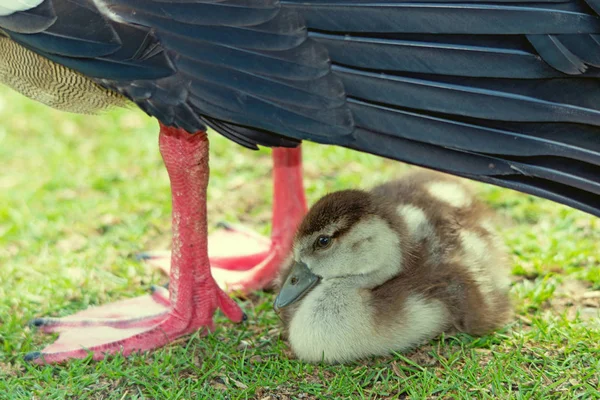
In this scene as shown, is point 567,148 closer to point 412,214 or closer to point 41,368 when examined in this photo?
point 412,214

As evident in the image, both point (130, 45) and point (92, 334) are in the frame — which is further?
point (92, 334)

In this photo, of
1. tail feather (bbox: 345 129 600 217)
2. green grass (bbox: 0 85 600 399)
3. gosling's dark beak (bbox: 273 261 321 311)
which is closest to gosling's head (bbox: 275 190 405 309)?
gosling's dark beak (bbox: 273 261 321 311)

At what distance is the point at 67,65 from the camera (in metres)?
3.28

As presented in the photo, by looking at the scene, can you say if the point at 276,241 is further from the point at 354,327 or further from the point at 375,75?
the point at 375,75

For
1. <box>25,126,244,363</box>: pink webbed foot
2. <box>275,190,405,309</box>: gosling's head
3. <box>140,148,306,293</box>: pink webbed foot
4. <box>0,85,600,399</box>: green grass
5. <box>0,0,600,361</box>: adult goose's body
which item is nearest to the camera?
<box>0,0,600,361</box>: adult goose's body

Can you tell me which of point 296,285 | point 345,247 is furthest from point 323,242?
point 296,285

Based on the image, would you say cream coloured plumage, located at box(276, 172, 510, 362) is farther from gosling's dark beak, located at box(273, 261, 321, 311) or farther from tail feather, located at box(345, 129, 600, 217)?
tail feather, located at box(345, 129, 600, 217)

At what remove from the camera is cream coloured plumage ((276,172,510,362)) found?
11.7 ft

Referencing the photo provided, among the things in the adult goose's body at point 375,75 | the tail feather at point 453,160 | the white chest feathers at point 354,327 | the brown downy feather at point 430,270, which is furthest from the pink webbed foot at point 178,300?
the tail feather at point 453,160

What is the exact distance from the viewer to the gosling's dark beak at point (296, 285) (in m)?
3.66

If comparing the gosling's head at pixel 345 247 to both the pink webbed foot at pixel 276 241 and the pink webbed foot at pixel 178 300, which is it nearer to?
the pink webbed foot at pixel 178 300

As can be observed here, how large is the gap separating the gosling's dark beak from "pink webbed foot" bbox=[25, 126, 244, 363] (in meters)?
0.37

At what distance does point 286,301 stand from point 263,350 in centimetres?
27

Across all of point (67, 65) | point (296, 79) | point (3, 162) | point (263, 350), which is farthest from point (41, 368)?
point (3, 162)
